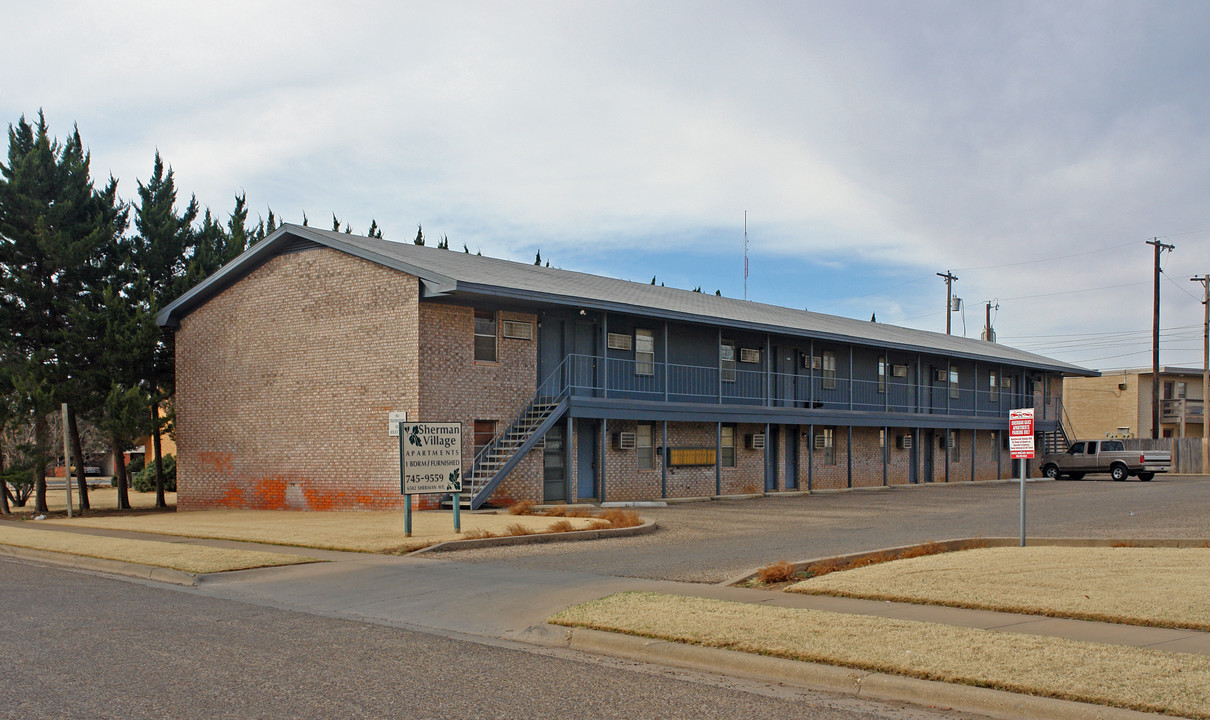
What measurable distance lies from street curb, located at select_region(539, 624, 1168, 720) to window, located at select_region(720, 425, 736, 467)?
2276cm

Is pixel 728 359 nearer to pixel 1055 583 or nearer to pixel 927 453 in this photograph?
pixel 927 453

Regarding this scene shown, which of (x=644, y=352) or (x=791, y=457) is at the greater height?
(x=644, y=352)

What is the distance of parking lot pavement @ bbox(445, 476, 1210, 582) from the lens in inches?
566

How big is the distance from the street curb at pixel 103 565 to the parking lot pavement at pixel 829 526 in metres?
3.82

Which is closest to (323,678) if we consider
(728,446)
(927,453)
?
(728,446)

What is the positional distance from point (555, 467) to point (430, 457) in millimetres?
9546

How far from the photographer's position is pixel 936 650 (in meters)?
7.68

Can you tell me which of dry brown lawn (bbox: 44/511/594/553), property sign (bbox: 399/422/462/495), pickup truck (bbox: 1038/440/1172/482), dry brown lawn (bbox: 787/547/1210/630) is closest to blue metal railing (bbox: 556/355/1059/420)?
pickup truck (bbox: 1038/440/1172/482)

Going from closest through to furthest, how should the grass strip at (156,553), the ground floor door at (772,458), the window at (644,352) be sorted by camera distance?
the grass strip at (156,553)
the window at (644,352)
the ground floor door at (772,458)

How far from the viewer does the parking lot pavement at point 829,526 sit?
14.4 meters

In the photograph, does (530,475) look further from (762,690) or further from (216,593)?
(762,690)

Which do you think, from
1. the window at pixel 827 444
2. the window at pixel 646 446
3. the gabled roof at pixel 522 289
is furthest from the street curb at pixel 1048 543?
the window at pixel 827 444

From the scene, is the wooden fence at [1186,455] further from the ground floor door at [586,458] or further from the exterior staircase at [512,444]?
the exterior staircase at [512,444]

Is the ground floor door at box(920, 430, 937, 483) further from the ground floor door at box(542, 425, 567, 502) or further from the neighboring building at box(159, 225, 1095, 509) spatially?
the ground floor door at box(542, 425, 567, 502)
